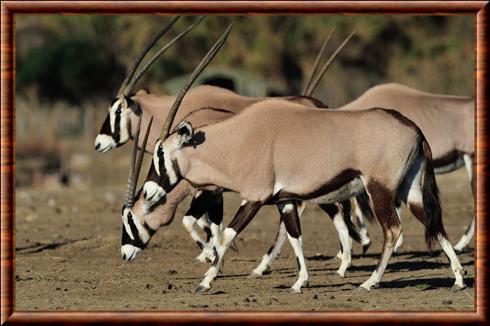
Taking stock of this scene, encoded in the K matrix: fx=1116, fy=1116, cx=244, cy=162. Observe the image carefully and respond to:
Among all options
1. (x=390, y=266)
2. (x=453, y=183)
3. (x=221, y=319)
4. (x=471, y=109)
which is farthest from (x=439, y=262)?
(x=453, y=183)

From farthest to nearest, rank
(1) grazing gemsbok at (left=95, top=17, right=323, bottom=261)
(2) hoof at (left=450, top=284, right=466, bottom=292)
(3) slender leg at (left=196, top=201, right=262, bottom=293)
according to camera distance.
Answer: (1) grazing gemsbok at (left=95, top=17, right=323, bottom=261) < (2) hoof at (left=450, top=284, right=466, bottom=292) < (3) slender leg at (left=196, top=201, right=262, bottom=293)

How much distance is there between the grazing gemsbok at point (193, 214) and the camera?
9.08 meters

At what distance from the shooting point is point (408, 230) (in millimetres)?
13156

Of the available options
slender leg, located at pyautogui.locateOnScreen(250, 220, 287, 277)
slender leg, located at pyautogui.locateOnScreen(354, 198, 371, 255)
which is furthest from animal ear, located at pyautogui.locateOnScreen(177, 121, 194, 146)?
slender leg, located at pyautogui.locateOnScreen(354, 198, 371, 255)

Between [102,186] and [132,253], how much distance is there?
11.3m

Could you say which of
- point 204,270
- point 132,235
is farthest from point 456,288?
point 132,235

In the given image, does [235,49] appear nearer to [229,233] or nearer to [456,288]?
[456,288]

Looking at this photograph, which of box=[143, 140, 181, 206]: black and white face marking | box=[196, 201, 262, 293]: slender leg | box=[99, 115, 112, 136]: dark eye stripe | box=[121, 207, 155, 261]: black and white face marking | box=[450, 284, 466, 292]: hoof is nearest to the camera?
box=[196, 201, 262, 293]: slender leg

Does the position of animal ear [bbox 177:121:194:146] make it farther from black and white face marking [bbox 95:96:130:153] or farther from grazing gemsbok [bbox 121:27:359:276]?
black and white face marking [bbox 95:96:130:153]

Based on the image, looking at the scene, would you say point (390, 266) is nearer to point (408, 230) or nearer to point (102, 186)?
point (408, 230)

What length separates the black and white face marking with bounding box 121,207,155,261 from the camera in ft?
29.6

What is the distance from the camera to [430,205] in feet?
28.0

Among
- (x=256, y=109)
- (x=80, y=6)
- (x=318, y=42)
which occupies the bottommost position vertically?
(x=256, y=109)

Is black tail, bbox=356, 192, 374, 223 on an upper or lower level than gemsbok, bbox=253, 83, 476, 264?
lower
